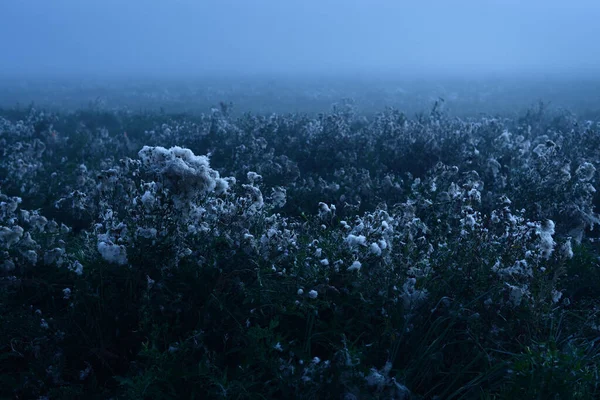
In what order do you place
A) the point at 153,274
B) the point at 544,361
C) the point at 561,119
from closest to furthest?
1. the point at 544,361
2. the point at 153,274
3. the point at 561,119

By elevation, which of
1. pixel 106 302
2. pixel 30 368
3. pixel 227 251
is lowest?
pixel 30 368

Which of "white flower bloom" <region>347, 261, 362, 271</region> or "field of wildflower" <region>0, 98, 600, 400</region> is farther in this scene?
"white flower bloom" <region>347, 261, 362, 271</region>

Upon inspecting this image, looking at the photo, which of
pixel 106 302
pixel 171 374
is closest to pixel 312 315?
pixel 171 374

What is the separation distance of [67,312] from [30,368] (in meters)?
0.75

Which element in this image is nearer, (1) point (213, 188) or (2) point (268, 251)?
(1) point (213, 188)

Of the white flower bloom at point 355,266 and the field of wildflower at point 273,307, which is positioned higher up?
the white flower bloom at point 355,266

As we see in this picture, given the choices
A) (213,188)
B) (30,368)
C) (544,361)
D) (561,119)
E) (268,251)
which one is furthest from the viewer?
(561,119)

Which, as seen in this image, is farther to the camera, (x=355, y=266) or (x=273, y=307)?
(x=273, y=307)

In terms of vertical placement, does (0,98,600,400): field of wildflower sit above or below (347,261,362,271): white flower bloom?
below

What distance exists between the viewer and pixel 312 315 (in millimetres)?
4094

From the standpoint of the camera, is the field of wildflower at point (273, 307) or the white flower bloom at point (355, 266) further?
the white flower bloom at point (355, 266)

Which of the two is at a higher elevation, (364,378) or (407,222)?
(407,222)

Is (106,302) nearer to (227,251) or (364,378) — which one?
(227,251)

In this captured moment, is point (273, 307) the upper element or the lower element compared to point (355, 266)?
lower
